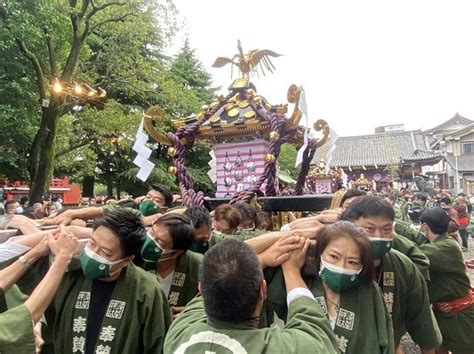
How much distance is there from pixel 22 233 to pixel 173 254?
984 millimetres

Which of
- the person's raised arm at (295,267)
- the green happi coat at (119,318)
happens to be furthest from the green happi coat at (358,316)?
the green happi coat at (119,318)

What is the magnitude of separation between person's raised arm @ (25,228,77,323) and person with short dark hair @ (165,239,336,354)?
2.43 ft

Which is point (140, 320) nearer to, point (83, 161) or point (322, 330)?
point (322, 330)

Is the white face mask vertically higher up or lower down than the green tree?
lower down

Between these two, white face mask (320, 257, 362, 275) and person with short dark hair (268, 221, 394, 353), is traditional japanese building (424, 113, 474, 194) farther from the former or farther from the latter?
white face mask (320, 257, 362, 275)

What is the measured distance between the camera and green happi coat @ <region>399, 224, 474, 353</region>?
11.7ft

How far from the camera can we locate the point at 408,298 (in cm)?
251

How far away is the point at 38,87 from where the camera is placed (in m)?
12.6

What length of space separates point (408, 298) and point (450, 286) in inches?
57.7

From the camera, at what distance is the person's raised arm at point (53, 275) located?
6.27ft

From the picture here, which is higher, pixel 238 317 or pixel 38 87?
pixel 38 87

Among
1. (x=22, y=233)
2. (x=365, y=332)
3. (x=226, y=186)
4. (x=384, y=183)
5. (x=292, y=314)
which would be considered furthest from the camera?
(x=384, y=183)

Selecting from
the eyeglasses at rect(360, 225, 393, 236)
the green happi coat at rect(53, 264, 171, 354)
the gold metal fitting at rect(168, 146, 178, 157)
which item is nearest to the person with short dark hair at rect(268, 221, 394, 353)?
the eyeglasses at rect(360, 225, 393, 236)

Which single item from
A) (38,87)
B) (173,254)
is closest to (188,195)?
(173,254)
